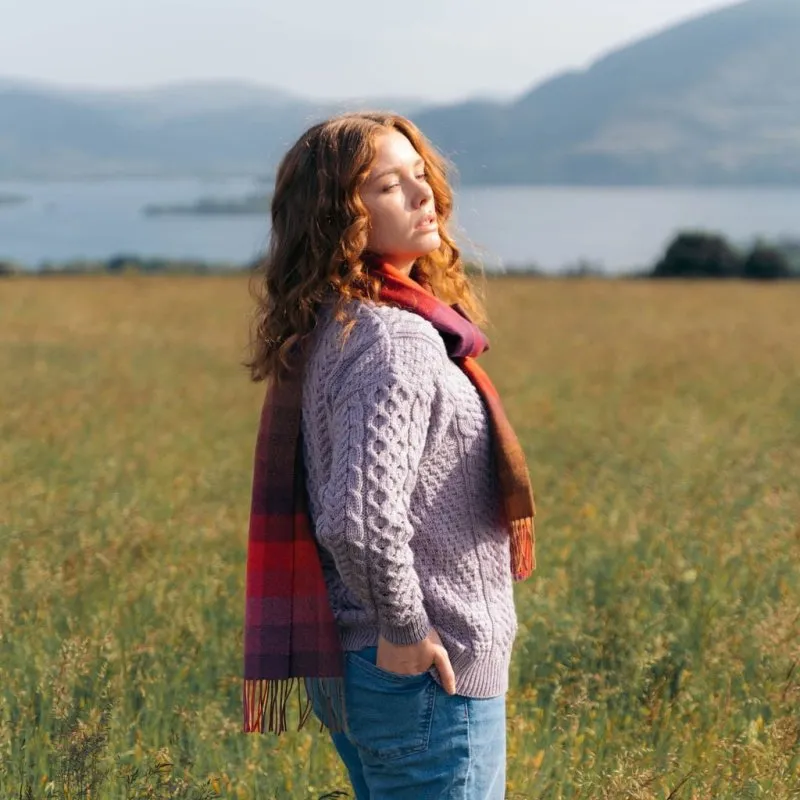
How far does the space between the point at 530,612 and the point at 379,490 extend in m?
2.22

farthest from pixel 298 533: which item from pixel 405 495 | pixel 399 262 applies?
pixel 399 262

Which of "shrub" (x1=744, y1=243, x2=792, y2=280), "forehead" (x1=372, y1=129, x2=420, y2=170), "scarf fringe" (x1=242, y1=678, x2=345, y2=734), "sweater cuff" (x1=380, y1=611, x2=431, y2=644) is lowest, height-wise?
"shrub" (x1=744, y1=243, x2=792, y2=280)

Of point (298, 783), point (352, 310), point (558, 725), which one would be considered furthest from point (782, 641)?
point (352, 310)

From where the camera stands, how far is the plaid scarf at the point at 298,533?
2.57m

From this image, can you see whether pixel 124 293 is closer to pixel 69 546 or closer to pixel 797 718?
pixel 69 546

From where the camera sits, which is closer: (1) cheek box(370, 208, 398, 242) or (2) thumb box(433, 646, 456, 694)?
(2) thumb box(433, 646, 456, 694)

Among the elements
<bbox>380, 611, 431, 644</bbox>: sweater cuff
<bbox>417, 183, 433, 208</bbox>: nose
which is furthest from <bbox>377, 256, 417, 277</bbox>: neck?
<bbox>380, 611, 431, 644</bbox>: sweater cuff

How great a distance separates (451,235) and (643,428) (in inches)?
316

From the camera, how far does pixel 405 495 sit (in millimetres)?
2396

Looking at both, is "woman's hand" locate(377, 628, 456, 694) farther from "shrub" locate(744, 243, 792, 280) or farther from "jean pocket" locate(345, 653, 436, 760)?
"shrub" locate(744, 243, 792, 280)

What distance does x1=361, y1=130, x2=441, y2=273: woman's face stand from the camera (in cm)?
260

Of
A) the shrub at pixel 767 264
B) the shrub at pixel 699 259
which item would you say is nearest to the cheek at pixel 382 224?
the shrub at pixel 699 259

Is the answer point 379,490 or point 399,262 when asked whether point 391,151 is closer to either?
point 399,262

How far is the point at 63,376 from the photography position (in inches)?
591
